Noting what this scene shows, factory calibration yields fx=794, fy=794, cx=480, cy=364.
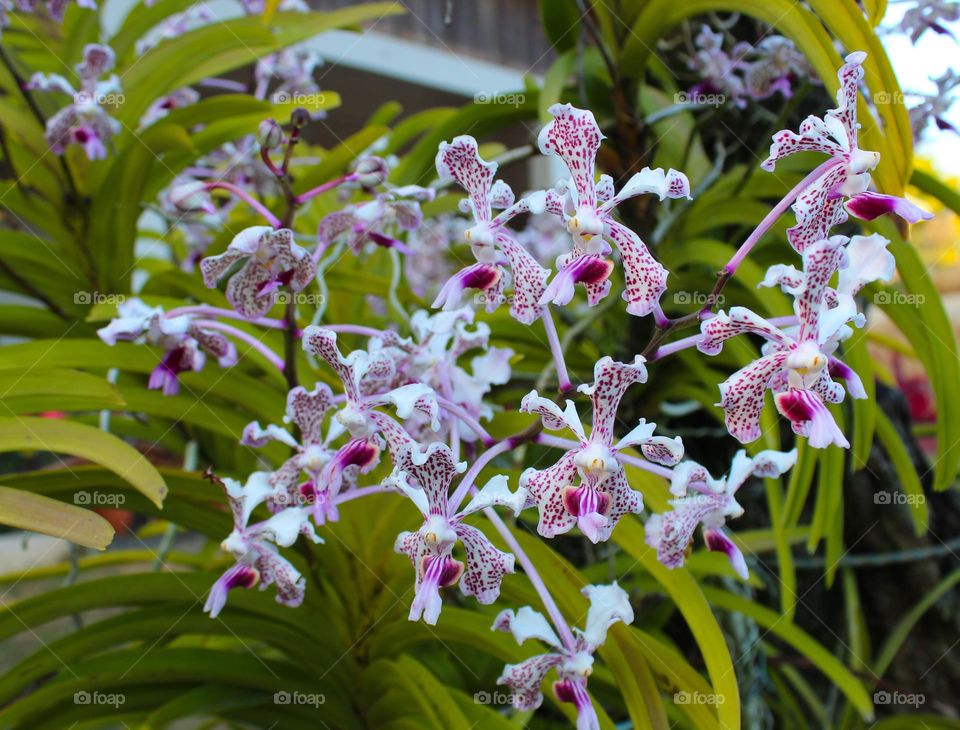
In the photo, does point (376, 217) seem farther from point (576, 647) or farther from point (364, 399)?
point (576, 647)

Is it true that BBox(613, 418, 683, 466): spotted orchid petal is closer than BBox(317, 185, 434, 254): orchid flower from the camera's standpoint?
Yes

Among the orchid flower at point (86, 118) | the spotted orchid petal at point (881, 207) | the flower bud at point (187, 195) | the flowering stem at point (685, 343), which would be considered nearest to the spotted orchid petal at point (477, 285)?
the flowering stem at point (685, 343)

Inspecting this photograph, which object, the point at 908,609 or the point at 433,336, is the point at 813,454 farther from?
the point at 908,609

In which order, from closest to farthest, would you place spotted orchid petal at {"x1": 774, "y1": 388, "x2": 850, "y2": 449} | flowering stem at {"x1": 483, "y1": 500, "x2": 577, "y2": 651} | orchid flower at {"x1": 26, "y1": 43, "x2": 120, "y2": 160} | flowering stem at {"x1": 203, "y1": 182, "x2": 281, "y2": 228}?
spotted orchid petal at {"x1": 774, "y1": 388, "x2": 850, "y2": 449}
flowering stem at {"x1": 483, "y1": 500, "x2": 577, "y2": 651}
flowering stem at {"x1": 203, "y1": 182, "x2": 281, "y2": 228}
orchid flower at {"x1": 26, "y1": 43, "x2": 120, "y2": 160}

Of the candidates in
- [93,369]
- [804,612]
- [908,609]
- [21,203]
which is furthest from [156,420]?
[908,609]

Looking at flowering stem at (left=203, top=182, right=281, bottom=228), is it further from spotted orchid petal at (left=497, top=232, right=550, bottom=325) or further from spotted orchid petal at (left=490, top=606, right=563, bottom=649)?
spotted orchid petal at (left=490, top=606, right=563, bottom=649)

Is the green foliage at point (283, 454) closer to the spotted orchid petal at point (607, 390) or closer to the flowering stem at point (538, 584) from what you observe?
the flowering stem at point (538, 584)

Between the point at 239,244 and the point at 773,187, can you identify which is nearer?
the point at 239,244

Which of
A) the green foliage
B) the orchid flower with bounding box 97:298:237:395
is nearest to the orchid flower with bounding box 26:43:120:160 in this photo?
the green foliage
